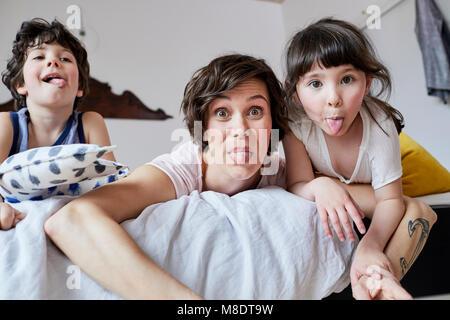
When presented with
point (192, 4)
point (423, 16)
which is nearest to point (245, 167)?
point (423, 16)

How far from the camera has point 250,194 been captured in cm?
75

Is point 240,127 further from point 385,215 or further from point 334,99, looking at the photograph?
point 385,215

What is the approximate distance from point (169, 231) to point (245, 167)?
0.76 ft

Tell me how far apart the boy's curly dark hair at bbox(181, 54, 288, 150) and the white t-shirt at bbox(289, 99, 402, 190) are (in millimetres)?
72

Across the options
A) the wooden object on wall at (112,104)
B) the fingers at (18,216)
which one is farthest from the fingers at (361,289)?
the wooden object on wall at (112,104)

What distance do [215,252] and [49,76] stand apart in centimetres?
73

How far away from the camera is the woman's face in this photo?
0.73 meters

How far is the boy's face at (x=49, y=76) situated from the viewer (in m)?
0.96

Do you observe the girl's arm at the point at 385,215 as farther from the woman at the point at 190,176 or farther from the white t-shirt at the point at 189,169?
the white t-shirt at the point at 189,169

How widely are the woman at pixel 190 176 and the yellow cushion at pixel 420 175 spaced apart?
0.44 metres

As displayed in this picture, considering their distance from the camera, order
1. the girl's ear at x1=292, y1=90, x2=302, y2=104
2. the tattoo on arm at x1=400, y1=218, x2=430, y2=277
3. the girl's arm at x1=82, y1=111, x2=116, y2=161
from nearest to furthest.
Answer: the tattoo on arm at x1=400, y1=218, x2=430, y2=277, the girl's ear at x1=292, y1=90, x2=302, y2=104, the girl's arm at x1=82, y1=111, x2=116, y2=161

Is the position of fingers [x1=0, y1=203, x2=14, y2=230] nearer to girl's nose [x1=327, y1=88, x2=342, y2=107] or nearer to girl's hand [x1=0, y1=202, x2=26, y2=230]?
girl's hand [x1=0, y1=202, x2=26, y2=230]

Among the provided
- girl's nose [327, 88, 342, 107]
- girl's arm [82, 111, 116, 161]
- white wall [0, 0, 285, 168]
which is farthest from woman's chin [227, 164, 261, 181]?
white wall [0, 0, 285, 168]

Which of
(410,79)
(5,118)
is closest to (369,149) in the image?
(5,118)
